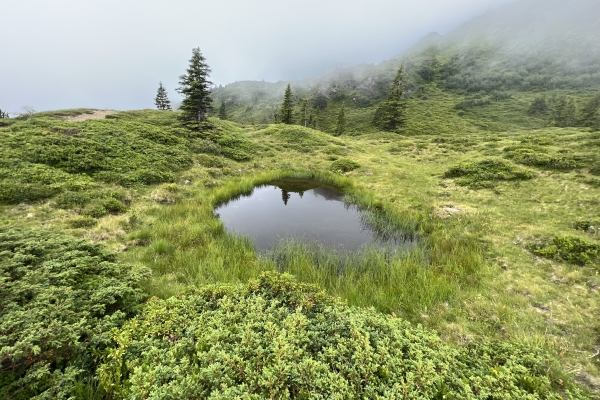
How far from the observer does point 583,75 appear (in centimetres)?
8800

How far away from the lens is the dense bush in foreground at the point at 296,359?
3.37 metres

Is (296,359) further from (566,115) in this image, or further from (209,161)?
(566,115)

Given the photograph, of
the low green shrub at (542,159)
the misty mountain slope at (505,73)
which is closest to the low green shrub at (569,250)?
the low green shrub at (542,159)

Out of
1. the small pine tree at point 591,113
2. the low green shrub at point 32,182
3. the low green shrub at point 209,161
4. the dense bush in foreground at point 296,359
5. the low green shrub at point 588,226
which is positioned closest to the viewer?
the dense bush in foreground at point 296,359

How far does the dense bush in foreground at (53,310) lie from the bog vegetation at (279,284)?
0.12ft

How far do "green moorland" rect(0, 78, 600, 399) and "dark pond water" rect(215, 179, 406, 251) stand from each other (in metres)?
1.26

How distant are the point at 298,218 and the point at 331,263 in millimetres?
5887

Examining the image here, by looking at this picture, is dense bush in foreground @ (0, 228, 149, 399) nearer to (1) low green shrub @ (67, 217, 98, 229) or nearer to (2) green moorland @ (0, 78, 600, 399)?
(2) green moorland @ (0, 78, 600, 399)

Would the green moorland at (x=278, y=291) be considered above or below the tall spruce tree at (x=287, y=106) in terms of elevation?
below

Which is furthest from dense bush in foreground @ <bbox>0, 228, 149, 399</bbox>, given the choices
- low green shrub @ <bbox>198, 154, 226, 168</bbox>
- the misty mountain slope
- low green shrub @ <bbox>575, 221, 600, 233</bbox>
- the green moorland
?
the misty mountain slope

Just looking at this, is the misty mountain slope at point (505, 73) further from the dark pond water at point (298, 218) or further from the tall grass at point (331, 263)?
the tall grass at point (331, 263)

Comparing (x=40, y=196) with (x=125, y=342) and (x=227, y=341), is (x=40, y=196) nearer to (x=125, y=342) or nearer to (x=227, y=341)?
(x=125, y=342)

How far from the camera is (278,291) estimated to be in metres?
5.85

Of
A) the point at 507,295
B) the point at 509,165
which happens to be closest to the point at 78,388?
the point at 507,295
